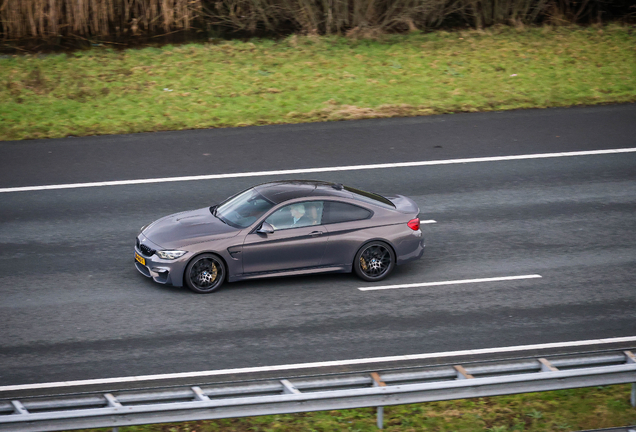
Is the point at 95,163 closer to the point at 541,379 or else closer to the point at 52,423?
the point at 52,423

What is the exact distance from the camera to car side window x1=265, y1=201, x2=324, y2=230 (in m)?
11.4

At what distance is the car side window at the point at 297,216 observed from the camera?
37.3 feet

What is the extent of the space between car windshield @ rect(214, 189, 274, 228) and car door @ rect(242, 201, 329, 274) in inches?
9.9

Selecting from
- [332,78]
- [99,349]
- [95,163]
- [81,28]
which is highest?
[81,28]

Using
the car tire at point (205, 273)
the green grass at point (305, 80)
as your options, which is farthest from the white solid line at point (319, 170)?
the car tire at point (205, 273)

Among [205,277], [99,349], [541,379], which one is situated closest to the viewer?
[541,379]

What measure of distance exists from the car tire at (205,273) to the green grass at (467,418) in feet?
10.9

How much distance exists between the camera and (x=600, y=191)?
15.6m

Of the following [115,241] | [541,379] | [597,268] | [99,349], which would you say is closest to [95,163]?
[115,241]

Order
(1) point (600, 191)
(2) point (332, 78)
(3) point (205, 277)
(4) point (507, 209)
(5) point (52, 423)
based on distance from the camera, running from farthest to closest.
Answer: (2) point (332, 78) < (1) point (600, 191) < (4) point (507, 209) < (3) point (205, 277) < (5) point (52, 423)

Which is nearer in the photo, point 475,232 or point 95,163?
point 475,232

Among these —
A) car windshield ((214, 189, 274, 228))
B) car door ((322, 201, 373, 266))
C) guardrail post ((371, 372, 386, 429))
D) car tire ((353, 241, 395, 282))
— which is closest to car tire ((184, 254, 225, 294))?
car windshield ((214, 189, 274, 228))

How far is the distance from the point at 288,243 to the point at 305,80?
11729 mm

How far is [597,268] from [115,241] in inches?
309
